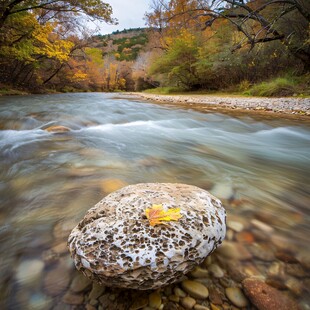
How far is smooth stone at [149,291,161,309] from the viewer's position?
96cm

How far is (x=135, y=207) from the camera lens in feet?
3.82

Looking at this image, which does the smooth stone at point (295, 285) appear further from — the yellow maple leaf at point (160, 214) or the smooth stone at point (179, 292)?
the yellow maple leaf at point (160, 214)

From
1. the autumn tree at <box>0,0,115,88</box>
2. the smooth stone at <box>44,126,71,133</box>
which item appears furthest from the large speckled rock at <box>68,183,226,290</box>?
the autumn tree at <box>0,0,115,88</box>

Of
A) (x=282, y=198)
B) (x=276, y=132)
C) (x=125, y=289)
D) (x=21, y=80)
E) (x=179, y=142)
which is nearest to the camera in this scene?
(x=125, y=289)

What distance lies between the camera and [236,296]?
1.01 m

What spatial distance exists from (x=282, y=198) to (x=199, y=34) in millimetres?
15924

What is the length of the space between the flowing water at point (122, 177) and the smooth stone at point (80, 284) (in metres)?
0.05

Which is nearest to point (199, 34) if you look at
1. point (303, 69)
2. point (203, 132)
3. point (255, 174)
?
point (303, 69)

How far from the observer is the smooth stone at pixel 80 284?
104 cm

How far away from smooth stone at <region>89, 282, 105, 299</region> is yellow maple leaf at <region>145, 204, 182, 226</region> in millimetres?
386

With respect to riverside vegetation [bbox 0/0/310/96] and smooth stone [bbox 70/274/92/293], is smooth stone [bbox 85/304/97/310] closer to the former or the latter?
smooth stone [bbox 70/274/92/293]

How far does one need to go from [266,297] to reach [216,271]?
24cm

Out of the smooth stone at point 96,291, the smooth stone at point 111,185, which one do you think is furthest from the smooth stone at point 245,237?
the smooth stone at point 111,185

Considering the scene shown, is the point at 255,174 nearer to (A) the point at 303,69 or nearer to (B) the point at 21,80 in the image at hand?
(A) the point at 303,69
